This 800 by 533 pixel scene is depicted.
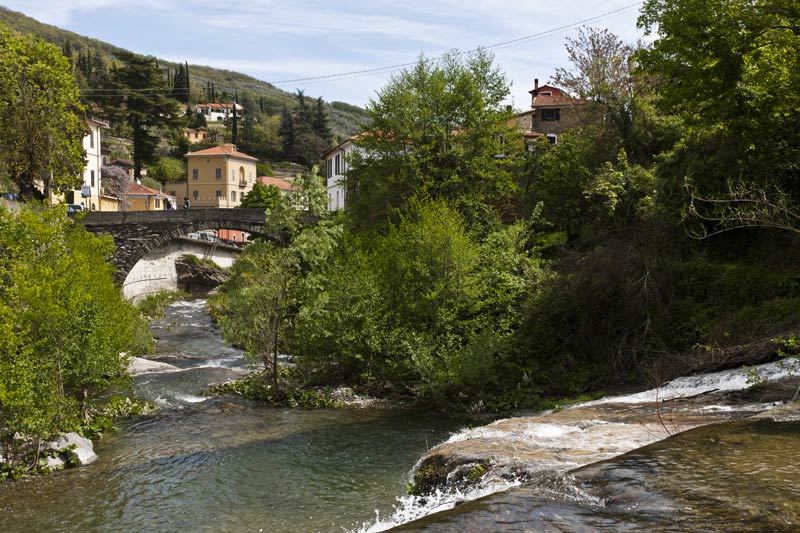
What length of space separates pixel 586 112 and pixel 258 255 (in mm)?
21022

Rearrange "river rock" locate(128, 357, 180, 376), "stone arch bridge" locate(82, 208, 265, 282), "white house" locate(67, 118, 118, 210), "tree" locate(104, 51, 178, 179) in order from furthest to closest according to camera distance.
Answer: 1. "tree" locate(104, 51, 178, 179)
2. "white house" locate(67, 118, 118, 210)
3. "stone arch bridge" locate(82, 208, 265, 282)
4. "river rock" locate(128, 357, 180, 376)

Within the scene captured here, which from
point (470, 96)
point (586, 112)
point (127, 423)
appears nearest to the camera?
point (127, 423)

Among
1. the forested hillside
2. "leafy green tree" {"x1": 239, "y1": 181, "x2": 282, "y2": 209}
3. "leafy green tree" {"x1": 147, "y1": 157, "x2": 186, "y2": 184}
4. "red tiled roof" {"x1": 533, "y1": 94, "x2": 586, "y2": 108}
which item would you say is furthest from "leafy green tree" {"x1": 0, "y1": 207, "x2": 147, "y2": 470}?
"leafy green tree" {"x1": 147, "y1": 157, "x2": 186, "y2": 184}

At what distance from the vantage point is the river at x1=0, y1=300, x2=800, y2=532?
707 cm

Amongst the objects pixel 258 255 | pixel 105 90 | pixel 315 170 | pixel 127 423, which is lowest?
pixel 127 423

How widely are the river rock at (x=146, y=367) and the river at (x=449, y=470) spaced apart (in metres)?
5.39

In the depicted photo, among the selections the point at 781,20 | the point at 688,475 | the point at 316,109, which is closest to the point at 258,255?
the point at 781,20

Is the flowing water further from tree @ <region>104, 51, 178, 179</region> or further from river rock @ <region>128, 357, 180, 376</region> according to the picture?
tree @ <region>104, 51, 178, 179</region>

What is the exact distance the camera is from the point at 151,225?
1759 inches

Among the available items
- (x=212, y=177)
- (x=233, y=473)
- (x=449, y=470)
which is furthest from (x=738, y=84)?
(x=212, y=177)

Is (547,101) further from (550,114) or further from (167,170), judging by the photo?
(167,170)

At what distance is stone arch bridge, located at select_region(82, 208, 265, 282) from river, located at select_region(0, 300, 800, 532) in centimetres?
2287

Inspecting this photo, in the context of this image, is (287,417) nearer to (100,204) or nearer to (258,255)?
(258,255)

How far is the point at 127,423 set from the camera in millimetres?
19703
